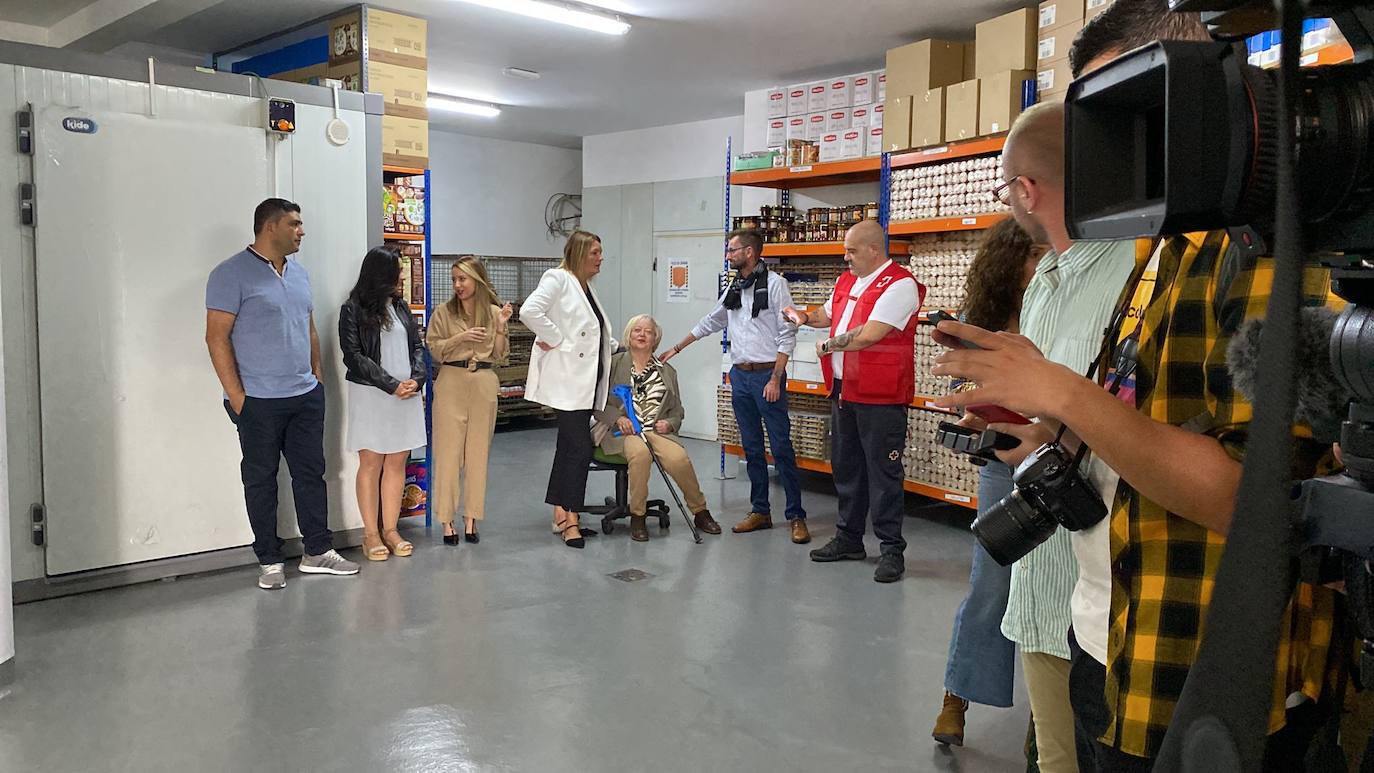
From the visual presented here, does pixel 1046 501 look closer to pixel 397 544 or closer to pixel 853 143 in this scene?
pixel 397 544

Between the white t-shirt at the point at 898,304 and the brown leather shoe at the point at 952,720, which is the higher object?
the white t-shirt at the point at 898,304

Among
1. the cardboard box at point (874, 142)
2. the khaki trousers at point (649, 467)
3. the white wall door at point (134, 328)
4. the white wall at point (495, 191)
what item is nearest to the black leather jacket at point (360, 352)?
Result: the white wall door at point (134, 328)

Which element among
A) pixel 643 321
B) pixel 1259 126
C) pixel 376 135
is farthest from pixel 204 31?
pixel 1259 126

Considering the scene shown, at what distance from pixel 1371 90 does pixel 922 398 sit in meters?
5.46

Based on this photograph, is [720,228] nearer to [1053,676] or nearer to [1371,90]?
[1053,676]

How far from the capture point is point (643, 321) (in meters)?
5.78

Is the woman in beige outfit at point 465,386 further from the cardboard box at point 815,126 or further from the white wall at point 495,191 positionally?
the white wall at point 495,191

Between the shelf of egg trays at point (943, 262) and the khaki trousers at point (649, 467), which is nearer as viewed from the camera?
the khaki trousers at point (649, 467)

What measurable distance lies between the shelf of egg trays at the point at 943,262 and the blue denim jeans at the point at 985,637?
3.36 meters

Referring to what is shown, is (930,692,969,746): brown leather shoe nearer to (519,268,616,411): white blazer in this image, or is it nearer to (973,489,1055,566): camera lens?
(973,489,1055,566): camera lens

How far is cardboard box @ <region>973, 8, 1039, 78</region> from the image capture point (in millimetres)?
5395

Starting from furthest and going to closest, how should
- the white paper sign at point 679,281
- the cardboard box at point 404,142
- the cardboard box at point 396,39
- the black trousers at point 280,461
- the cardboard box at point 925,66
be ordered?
the white paper sign at point 679,281, the cardboard box at point 925,66, the cardboard box at point 396,39, the cardboard box at point 404,142, the black trousers at point 280,461

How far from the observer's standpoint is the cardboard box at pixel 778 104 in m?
7.29

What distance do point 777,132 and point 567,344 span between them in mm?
2883
